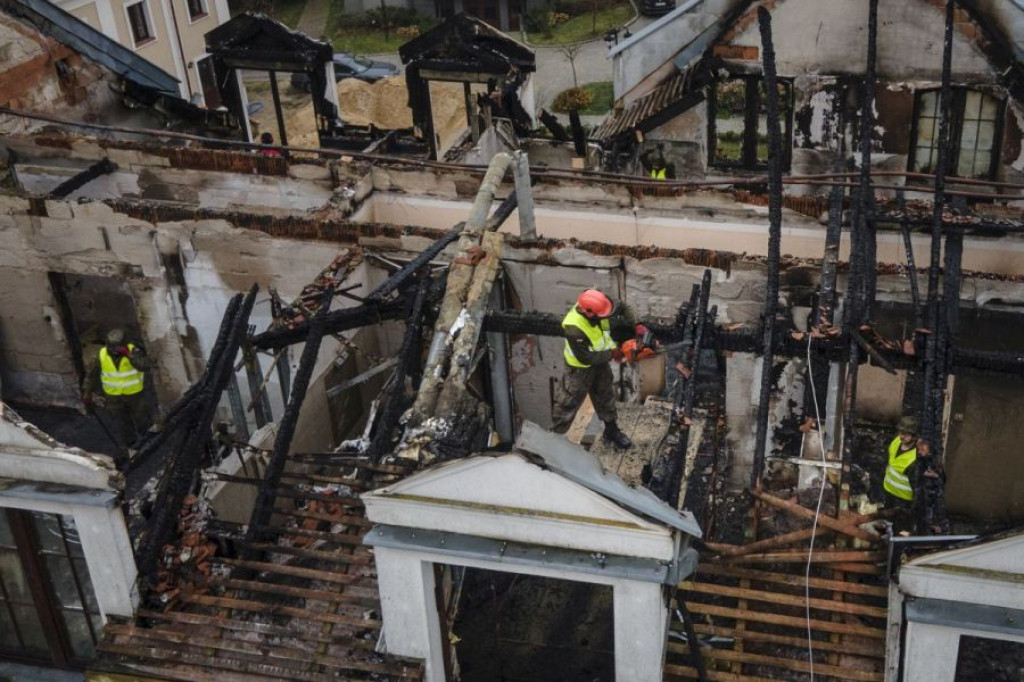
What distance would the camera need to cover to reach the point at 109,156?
67.5 feet

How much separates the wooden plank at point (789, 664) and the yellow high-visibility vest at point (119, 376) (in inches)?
399

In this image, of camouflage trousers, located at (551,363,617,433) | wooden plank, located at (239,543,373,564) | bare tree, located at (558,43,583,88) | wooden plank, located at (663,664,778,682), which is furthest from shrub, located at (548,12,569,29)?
wooden plank, located at (663,664,778,682)

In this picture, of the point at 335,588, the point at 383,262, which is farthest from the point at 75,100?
the point at 335,588

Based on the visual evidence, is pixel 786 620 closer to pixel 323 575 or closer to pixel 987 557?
pixel 987 557

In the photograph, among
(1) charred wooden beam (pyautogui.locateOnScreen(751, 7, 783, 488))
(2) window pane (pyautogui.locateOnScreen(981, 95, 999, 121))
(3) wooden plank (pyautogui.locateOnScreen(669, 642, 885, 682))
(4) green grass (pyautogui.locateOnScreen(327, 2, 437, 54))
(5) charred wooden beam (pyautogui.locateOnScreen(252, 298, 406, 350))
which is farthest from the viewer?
(4) green grass (pyautogui.locateOnScreen(327, 2, 437, 54))

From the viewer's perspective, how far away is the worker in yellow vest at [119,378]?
1672cm

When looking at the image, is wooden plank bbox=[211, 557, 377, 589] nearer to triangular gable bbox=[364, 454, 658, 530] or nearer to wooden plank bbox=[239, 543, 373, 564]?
wooden plank bbox=[239, 543, 373, 564]

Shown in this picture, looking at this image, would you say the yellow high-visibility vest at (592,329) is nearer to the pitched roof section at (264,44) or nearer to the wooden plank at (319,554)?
the wooden plank at (319,554)

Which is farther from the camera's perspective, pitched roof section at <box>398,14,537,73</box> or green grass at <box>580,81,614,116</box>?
green grass at <box>580,81,614,116</box>

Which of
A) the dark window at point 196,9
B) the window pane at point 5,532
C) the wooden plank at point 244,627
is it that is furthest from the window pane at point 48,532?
the dark window at point 196,9

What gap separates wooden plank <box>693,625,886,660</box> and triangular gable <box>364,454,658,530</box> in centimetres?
170

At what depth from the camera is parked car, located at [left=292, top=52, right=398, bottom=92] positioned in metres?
37.5

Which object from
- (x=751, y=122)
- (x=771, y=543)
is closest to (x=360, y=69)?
(x=751, y=122)

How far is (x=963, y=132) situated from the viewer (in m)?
19.7
